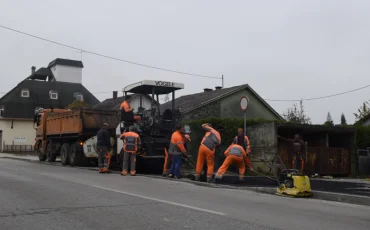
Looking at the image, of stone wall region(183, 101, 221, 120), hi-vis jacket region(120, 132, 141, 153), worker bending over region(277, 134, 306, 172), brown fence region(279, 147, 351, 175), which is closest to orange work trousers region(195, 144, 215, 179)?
hi-vis jacket region(120, 132, 141, 153)

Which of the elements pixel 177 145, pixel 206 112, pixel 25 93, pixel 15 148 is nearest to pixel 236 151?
pixel 177 145

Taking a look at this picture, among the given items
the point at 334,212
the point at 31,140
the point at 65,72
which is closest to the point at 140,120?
the point at 334,212

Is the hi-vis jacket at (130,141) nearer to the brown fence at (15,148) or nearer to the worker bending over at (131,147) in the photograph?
the worker bending over at (131,147)

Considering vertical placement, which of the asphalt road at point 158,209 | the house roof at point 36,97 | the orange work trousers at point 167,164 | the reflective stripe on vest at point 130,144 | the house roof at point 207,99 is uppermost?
the house roof at point 36,97

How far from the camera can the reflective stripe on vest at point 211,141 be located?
12.1m

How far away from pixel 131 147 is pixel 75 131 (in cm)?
471

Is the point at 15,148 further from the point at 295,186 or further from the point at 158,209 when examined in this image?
the point at 158,209

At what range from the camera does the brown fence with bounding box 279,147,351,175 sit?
53.5 ft

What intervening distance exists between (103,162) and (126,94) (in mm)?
2572

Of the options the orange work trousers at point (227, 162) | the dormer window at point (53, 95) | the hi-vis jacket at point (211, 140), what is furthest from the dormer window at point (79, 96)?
the orange work trousers at point (227, 162)

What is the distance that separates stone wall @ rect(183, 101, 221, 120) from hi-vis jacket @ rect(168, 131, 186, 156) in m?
16.5

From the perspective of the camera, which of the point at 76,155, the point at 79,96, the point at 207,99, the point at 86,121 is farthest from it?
the point at 79,96

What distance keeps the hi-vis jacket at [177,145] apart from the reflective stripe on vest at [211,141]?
1090 mm

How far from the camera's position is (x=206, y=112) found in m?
30.9
